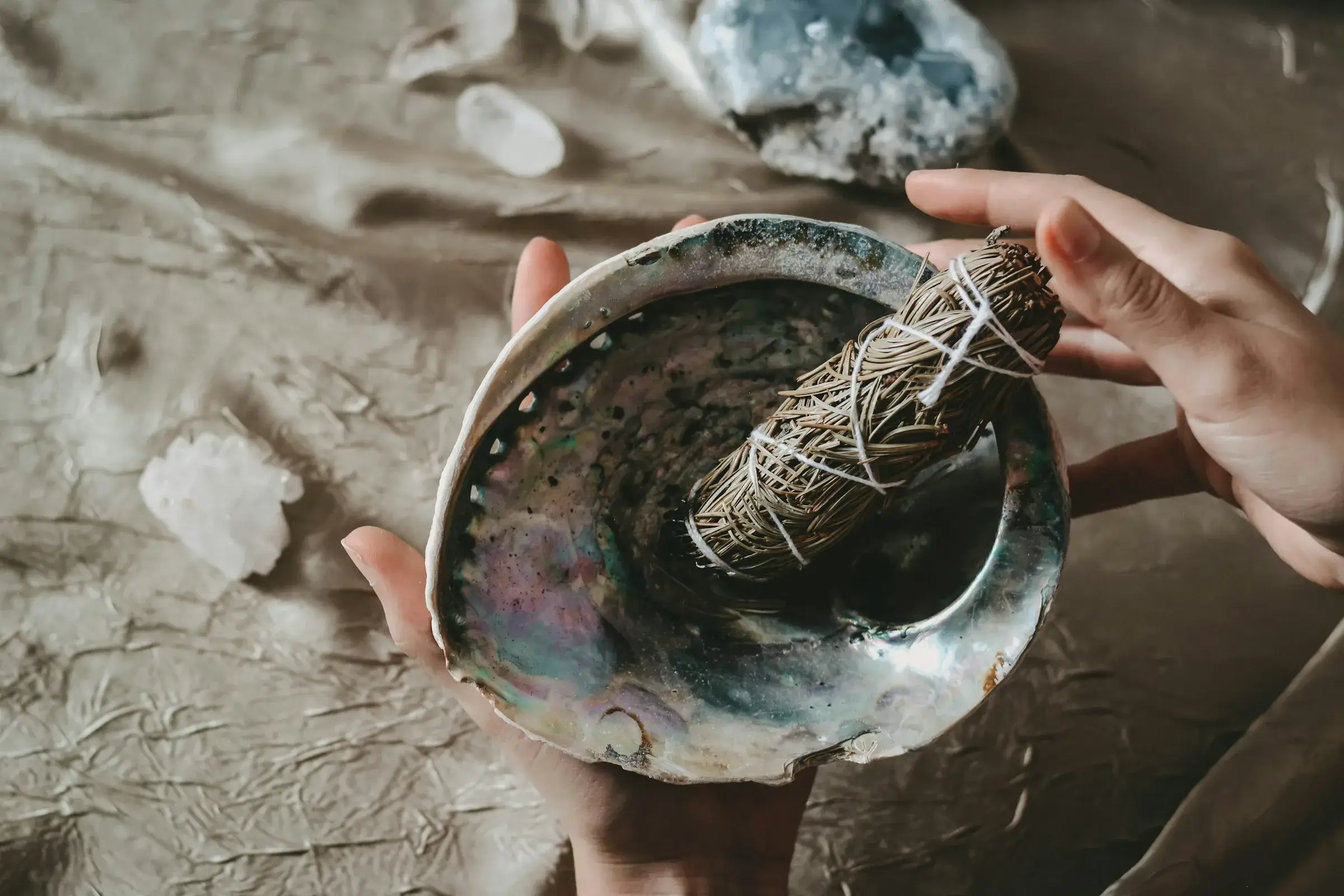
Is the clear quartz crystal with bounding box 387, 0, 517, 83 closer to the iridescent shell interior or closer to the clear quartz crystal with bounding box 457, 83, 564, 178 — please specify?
the clear quartz crystal with bounding box 457, 83, 564, 178

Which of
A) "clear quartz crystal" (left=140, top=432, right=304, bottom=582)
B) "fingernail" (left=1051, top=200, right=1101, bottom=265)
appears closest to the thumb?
"fingernail" (left=1051, top=200, right=1101, bottom=265)

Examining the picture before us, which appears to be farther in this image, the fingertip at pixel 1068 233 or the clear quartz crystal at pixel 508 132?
the clear quartz crystal at pixel 508 132

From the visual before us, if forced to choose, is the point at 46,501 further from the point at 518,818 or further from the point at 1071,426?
the point at 1071,426

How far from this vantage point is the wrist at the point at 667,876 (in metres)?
0.75

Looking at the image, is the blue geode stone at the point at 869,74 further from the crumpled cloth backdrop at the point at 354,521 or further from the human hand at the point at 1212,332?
the human hand at the point at 1212,332

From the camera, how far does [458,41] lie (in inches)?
38.0

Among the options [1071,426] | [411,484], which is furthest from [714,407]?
[1071,426]

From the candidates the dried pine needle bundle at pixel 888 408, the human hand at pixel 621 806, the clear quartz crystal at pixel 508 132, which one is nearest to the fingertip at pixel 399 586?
the human hand at pixel 621 806

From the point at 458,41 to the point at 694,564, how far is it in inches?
24.9

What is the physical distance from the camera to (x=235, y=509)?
894 mm

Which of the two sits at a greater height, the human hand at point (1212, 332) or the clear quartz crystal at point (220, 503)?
the human hand at point (1212, 332)

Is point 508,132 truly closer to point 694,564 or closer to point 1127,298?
point 694,564

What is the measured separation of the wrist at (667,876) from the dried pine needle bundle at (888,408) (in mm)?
304

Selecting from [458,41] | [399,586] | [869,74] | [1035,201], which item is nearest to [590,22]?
[458,41]
